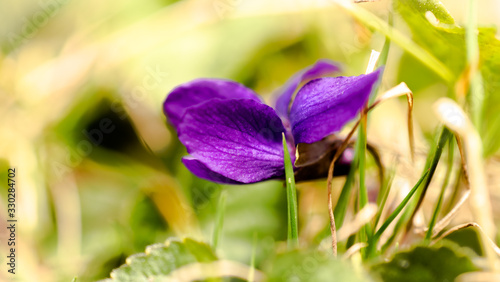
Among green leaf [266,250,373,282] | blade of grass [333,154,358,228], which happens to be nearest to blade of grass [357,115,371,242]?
blade of grass [333,154,358,228]

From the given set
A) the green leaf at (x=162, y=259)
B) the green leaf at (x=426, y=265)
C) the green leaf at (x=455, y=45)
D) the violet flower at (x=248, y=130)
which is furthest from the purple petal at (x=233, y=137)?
the green leaf at (x=455, y=45)

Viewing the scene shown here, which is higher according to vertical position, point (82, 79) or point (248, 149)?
point (82, 79)

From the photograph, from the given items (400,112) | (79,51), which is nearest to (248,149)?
(400,112)

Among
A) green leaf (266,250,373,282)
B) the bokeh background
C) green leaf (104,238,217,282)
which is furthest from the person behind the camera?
the bokeh background

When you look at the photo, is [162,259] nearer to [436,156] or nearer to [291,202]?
A: [291,202]

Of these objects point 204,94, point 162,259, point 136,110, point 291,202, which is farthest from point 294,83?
point 136,110

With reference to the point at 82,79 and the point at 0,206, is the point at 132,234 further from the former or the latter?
the point at 82,79

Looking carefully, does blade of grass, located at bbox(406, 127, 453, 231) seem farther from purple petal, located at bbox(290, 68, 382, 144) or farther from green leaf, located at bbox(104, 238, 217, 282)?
green leaf, located at bbox(104, 238, 217, 282)
